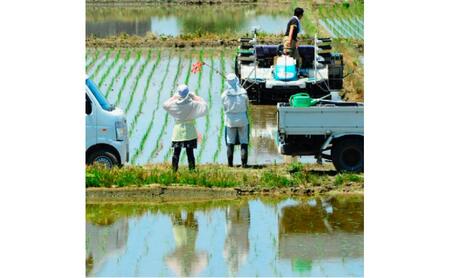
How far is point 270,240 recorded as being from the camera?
8.89 meters

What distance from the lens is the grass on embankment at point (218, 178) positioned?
10.4 m

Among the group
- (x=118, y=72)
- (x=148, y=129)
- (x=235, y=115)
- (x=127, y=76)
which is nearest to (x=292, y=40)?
(x=148, y=129)

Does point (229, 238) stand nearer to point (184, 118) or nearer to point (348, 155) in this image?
point (184, 118)

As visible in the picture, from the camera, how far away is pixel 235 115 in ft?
38.1

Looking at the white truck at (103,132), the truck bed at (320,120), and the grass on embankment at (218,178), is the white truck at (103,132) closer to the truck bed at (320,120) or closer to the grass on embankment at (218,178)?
the grass on embankment at (218,178)

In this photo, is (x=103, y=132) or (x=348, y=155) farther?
(x=348, y=155)

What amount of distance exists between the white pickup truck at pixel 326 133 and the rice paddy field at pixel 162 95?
1122mm

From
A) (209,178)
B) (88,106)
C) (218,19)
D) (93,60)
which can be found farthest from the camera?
(218,19)

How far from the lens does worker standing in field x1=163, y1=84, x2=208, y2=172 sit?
11.2 metres

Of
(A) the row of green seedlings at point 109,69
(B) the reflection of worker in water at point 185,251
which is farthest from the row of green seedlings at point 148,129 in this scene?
(B) the reflection of worker in water at point 185,251

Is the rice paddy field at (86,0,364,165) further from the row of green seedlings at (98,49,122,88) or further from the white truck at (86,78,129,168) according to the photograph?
the white truck at (86,78,129,168)

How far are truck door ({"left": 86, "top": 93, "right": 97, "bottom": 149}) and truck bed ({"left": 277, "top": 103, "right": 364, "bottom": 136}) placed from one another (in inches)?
74.2

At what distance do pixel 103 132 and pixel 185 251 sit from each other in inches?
113

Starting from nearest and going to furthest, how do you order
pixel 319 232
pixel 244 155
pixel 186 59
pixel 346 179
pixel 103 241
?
pixel 103 241
pixel 319 232
pixel 346 179
pixel 244 155
pixel 186 59
